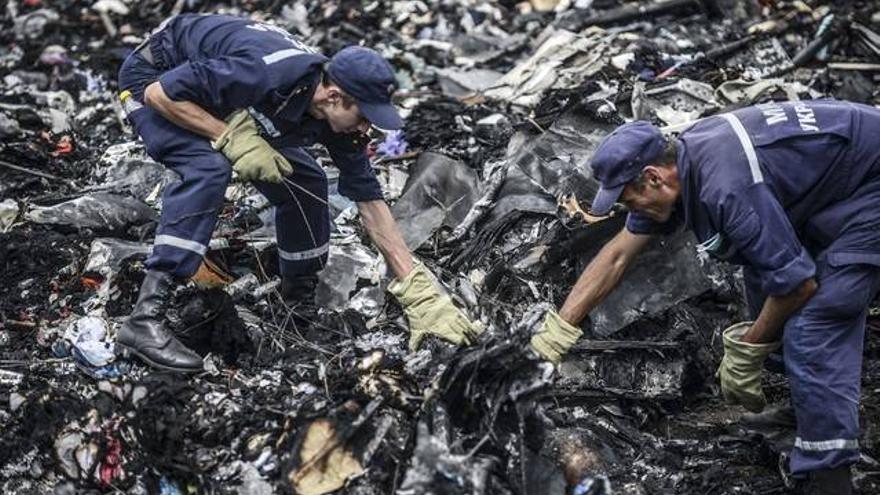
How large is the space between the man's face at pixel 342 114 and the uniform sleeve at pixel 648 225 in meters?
1.11

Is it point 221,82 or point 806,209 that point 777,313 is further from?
point 221,82

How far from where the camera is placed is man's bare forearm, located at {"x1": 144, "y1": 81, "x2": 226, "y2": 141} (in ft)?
13.2

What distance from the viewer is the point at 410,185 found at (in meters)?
5.64

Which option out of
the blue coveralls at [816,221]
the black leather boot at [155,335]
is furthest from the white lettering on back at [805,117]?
the black leather boot at [155,335]

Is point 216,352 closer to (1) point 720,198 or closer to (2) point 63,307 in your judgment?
(2) point 63,307

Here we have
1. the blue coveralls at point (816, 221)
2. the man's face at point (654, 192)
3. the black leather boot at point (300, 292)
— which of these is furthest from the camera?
the black leather boot at point (300, 292)

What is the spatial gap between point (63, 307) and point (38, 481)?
105 cm

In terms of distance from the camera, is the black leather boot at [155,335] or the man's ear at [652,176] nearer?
the man's ear at [652,176]

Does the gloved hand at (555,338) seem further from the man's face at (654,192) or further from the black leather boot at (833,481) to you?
the black leather boot at (833,481)

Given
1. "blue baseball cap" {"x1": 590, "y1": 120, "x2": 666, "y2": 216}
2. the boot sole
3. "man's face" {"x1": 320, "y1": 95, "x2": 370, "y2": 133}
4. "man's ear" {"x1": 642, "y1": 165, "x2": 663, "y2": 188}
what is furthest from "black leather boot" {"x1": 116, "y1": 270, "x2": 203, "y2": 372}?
"man's ear" {"x1": 642, "y1": 165, "x2": 663, "y2": 188}

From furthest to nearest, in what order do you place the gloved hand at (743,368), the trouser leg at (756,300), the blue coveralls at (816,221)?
the trouser leg at (756,300), the gloved hand at (743,368), the blue coveralls at (816,221)

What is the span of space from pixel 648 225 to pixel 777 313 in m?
0.58

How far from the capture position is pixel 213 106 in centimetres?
409

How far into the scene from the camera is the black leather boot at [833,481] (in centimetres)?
357
